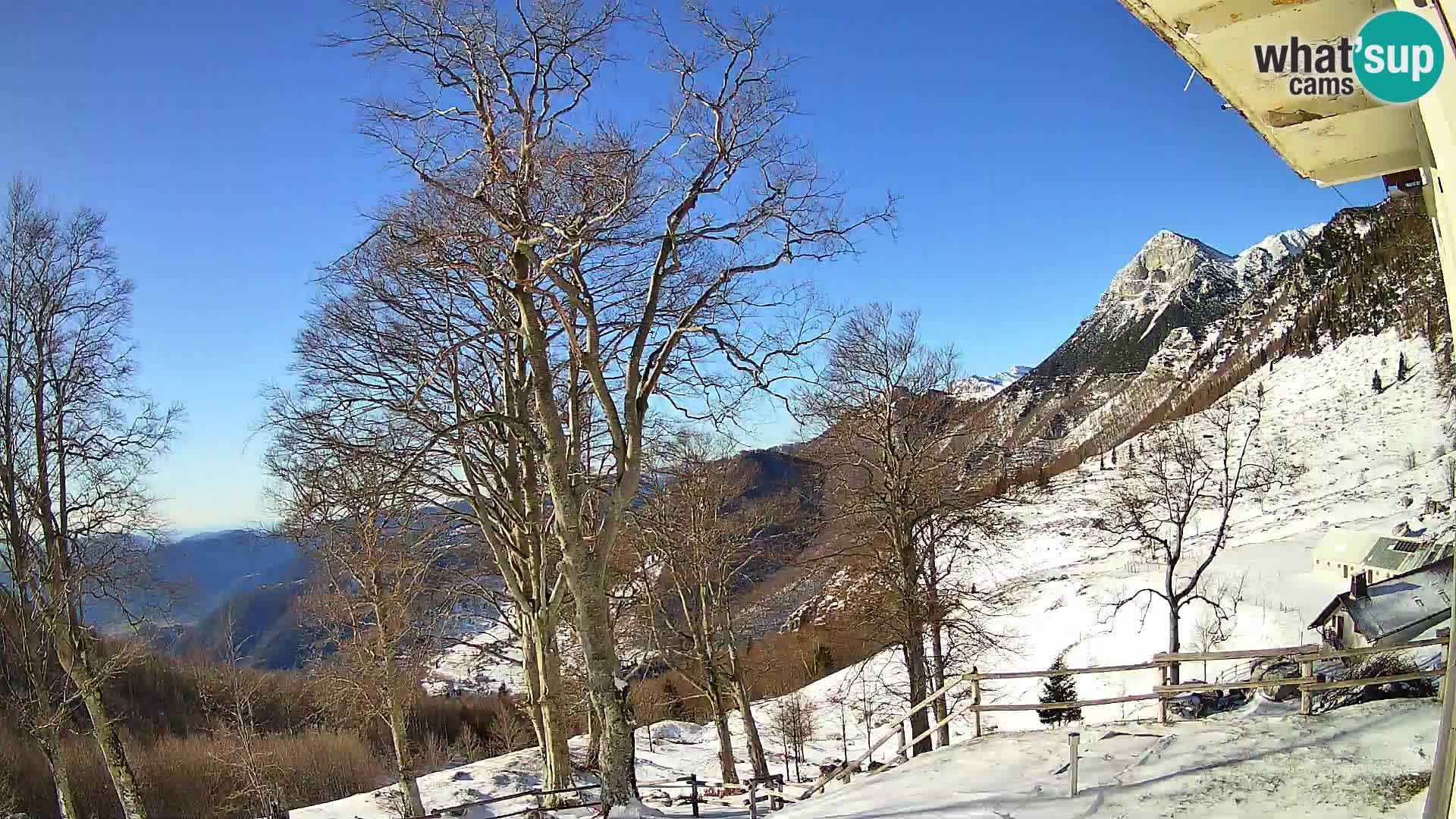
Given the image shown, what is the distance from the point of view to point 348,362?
1195 cm

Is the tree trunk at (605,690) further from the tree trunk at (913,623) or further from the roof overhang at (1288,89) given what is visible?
the tree trunk at (913,623)

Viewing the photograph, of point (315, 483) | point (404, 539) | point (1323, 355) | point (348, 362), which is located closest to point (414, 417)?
point (348, 362)

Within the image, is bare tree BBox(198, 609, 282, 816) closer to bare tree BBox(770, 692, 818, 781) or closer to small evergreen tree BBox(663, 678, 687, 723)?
small evergreen tree BBox(663, 678, 687, 723)

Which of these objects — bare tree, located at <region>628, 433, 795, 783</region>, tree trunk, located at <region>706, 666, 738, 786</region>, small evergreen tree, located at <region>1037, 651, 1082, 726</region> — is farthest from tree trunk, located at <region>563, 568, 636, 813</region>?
small evergreen tree, located at <region>1037, 651, 1082, 726</region>

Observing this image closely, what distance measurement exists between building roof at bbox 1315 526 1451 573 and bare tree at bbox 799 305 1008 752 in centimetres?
1676

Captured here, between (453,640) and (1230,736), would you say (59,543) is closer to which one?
(453,640)

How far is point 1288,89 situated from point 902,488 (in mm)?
14344

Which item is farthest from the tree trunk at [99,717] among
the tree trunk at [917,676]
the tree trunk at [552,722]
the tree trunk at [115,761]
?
the tree trunk at [917,676]

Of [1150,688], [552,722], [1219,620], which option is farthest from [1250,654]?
[1150,688]

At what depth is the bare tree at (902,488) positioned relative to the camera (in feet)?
56.1

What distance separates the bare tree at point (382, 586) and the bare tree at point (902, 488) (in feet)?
27.6

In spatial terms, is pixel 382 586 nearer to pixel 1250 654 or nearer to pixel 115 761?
pixel 115 761

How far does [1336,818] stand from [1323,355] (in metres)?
114

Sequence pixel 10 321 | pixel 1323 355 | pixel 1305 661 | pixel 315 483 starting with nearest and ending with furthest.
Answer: pixel 315 483, pixel 1305 661, pixel 10 321, pixel 1323 355
